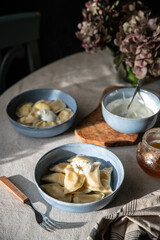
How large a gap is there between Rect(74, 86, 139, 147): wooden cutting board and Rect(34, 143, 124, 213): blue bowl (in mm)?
126

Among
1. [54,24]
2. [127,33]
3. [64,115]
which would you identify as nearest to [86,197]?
[64,115]

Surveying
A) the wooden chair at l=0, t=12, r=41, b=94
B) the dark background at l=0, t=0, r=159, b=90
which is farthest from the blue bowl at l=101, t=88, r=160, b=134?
the dark background at l=0, t=0, r=159, b=90

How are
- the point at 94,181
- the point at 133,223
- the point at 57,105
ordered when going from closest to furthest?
the point at 133,223 → the point at 94,181 → the point at 57,105

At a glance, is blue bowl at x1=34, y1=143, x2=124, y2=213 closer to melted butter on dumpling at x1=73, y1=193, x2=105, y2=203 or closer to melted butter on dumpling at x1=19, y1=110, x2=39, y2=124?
melted butter on dumpling at x1=73, y1=193, x2=105, y2=203

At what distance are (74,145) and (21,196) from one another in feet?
0.89

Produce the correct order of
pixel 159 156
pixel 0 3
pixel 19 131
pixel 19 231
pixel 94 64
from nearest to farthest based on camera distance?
pixel 19 231 < pixel 159 156 < pixel 19 131 < pixel 94 64 < pixel 0 3

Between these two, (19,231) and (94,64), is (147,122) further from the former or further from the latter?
(94,64)

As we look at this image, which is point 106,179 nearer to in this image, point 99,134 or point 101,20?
point 99,134

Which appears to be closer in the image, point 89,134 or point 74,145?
point 74,145

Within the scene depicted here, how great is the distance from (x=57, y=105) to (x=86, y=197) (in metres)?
0.58

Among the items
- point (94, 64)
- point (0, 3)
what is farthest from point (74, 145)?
point (0, 3)

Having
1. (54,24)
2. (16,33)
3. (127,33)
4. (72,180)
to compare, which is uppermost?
(127,33)

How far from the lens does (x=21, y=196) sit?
3.18 feet

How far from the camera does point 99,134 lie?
1277mm
